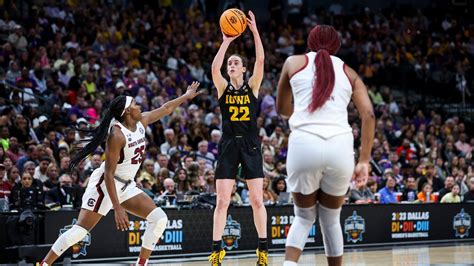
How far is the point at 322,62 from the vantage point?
666 cm

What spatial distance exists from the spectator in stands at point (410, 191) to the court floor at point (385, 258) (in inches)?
105

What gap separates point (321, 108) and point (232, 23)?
3.79 m

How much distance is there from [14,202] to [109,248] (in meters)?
1.52

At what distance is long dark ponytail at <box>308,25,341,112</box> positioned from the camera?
6.55m

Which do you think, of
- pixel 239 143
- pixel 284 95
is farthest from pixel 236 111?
pixel 284 95

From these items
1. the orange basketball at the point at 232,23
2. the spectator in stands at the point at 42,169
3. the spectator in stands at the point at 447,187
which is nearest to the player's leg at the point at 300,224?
the orange basketball at the point at 232,23

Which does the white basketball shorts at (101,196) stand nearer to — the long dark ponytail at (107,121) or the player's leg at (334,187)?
the long dark ponytail at (107,121)

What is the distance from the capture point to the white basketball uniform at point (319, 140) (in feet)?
21.2

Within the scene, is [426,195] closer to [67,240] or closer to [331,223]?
[67,240]

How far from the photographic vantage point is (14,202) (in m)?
12.8

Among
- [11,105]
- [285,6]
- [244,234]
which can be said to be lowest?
[244,234]

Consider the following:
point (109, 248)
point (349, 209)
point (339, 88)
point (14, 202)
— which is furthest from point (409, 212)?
point (339, 88)

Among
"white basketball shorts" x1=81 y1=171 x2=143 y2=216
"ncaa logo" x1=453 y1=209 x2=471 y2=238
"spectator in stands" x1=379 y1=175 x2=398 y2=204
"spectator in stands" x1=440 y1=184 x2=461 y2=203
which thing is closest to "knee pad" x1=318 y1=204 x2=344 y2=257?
"white basketball shorts" x1=81 y1=171 x2=143 y2=216

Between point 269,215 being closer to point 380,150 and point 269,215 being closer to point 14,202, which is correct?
point 14,202
